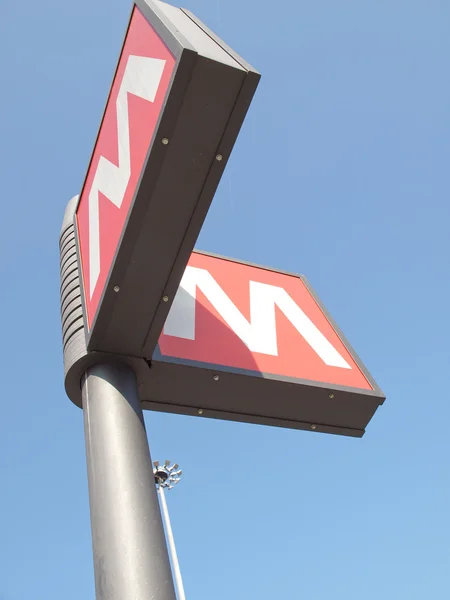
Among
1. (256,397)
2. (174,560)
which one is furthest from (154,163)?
(174,560)

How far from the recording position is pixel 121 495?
5.93ft

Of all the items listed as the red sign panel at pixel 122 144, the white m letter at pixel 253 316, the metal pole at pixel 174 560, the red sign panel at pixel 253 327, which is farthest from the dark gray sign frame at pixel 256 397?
the metal pole at pixel 174 560

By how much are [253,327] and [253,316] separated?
10cm

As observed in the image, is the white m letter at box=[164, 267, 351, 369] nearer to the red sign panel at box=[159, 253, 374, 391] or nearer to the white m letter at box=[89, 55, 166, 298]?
the red sign panel at box=[159, 253, 374, 391]

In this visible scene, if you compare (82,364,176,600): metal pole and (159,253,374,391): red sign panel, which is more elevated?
(159,253,374,391): red sign panel

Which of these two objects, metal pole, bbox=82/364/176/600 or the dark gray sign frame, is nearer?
metal pole, bbox=82/364/176/600

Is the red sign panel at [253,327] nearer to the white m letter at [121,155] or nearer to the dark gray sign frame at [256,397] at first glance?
the dark gray sign frame at [256,397]

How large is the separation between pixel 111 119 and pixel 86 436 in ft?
3.58

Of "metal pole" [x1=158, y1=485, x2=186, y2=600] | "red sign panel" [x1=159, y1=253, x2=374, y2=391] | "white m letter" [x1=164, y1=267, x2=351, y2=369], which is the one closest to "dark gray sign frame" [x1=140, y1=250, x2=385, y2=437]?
"red sign panel" [x1=159, y1=253, x2=374, y2=391]

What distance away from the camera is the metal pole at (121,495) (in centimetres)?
164

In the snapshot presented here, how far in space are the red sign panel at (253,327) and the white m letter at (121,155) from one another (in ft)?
1.36

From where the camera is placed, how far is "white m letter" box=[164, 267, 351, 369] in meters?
2.70

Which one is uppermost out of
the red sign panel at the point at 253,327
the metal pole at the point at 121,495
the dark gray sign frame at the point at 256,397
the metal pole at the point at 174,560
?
the metal pole at the point at 174,560

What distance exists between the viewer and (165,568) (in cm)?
168
